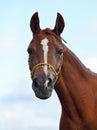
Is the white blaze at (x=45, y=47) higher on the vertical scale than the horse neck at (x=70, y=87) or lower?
higher

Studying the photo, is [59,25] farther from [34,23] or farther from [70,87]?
[70,87]

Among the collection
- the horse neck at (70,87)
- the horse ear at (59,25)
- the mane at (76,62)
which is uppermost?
the horse ear at (59,25)

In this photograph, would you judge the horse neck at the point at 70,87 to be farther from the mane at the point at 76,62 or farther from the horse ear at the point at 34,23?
the horse ear at the point at 34,23

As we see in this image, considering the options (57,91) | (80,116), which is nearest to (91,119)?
(80,116)

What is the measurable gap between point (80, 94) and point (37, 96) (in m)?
1.49

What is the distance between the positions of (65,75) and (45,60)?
3.26 ft

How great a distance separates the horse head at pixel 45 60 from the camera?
1139 centimetres

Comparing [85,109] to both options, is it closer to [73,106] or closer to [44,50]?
[73,106]

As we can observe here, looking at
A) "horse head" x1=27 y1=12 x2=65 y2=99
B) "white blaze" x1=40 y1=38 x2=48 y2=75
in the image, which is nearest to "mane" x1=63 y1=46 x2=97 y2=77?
"horse head" x1=27 y1=12 x2=65 y2=99

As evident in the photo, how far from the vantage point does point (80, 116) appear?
1245cm

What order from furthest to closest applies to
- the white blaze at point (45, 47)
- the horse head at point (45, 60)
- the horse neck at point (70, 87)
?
the horse neck at point (70, 87)
the white blaze at point (45, 47)
the horse head at point (45, 60)

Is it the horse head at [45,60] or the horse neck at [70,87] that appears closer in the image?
the horse head at [45,60]

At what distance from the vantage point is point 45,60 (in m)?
11.7

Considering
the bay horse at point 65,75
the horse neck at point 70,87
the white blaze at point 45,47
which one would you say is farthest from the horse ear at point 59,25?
the white blaze at point 45,47
